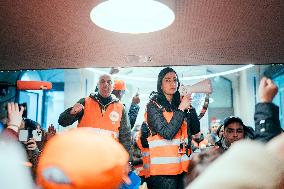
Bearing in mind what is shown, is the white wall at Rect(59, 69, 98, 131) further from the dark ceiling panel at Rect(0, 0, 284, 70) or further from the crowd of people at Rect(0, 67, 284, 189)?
the dark ceiling panel at Rect(0, 0, 284, 70)

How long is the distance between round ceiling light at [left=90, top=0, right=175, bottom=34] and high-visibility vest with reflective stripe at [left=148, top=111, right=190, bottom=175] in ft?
4.53

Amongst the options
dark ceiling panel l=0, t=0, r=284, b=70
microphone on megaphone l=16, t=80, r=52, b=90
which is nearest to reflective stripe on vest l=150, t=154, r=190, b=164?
dark ceiling panel l=0, t=0, r=284, b=70

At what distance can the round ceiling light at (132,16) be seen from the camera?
5.44ft

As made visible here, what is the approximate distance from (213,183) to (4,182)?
3.46ft

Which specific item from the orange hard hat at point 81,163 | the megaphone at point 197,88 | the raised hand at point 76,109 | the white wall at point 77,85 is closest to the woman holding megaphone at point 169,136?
the megaphone at point 197,88

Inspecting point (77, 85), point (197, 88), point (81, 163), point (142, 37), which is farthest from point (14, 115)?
point (77, 85)

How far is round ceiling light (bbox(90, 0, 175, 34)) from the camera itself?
5.44 feet

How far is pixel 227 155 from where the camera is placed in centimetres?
91

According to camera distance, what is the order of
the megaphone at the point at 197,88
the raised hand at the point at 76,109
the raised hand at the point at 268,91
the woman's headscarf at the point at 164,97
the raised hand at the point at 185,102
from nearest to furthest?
the raised hand at the point at 268,91 < the raised hand at the point at 185,102 < the woman's headscarf at the point at 164,97 < the megaphone at the point at 197,88 < the raised hand at the point at 76,109

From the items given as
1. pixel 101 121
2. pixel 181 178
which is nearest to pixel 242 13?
pixel 181 178

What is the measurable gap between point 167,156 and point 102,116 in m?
0.98

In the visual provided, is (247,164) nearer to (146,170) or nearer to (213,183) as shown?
(213,183)

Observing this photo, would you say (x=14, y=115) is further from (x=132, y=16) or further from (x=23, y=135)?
(x=23, y=135)

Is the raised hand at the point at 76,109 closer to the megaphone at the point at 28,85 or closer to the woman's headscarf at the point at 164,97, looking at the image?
the megaphone at the point at 28,85
